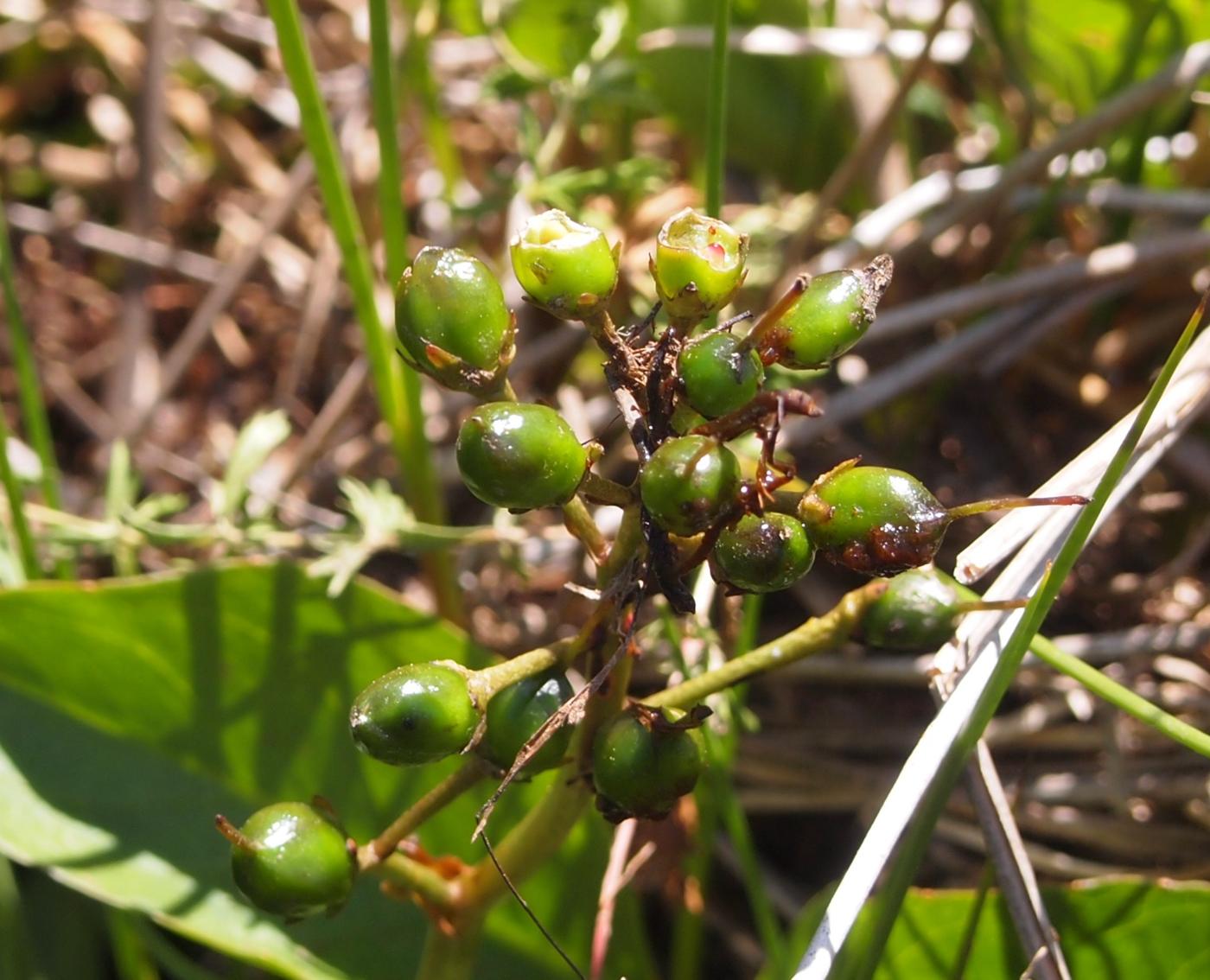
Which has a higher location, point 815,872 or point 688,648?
point 688,648

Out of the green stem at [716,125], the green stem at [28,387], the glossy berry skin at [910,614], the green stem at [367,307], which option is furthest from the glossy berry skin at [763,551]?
the green stem at [28,387]

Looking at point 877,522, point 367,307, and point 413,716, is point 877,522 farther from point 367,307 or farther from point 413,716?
point 367,307

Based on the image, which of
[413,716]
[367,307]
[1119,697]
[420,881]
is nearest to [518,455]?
[413,716]

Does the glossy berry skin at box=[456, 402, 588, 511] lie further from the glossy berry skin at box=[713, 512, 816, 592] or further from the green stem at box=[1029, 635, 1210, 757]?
the green stem at box=[1029, 635, 1210, 757]

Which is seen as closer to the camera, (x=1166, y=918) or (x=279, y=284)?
(x=1166, y=918)

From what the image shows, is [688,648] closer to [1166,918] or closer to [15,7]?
[1166,918]

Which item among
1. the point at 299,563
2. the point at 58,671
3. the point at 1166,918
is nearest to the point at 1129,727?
the point at 1166,918

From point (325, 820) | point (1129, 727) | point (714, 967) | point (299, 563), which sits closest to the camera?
point (325, 820)
